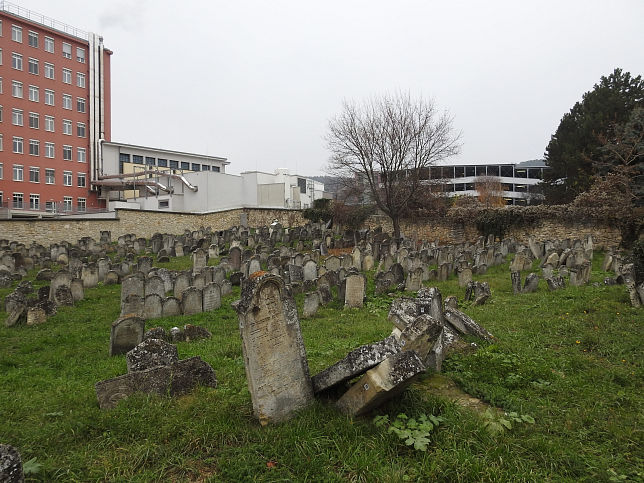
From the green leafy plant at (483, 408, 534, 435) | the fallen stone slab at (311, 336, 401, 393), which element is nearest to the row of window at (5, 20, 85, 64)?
the fallen stone slab at (311, 336, 401, 393)

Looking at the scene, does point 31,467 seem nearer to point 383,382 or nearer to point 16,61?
point 383,382

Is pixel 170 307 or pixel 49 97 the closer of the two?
pixel 170 307

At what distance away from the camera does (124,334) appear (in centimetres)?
652

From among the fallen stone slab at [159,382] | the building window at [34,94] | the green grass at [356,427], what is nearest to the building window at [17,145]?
the building window at [34,94]

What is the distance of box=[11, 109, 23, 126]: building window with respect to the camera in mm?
34194

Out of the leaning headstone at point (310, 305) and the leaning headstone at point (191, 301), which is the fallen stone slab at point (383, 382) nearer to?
the leaning headstone at point (310, 305)

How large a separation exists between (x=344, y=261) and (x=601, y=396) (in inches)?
420

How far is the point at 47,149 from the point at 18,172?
314 centimetres

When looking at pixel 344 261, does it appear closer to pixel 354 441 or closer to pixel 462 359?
pixel 462 359

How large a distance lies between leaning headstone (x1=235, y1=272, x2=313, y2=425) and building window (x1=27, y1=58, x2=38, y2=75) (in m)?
42.7

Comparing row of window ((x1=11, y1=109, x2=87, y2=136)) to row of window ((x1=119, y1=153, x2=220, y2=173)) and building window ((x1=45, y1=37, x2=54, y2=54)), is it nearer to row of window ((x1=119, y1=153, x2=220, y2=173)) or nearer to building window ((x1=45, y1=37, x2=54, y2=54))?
row of window ((x1=119, y1=153, x2=220, y2=173))

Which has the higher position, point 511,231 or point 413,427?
point 511,231

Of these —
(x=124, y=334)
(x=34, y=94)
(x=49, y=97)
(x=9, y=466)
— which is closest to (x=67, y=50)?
(x=49, y=97)

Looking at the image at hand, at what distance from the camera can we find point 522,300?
357 inches
